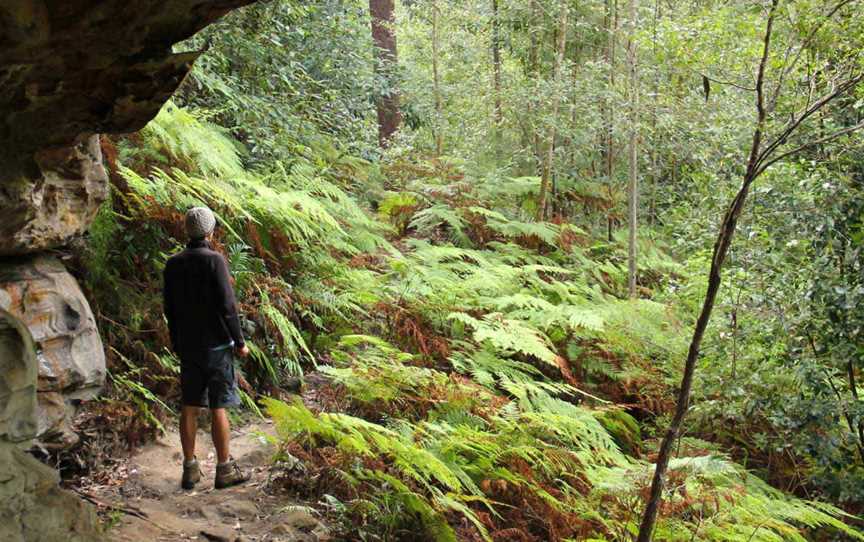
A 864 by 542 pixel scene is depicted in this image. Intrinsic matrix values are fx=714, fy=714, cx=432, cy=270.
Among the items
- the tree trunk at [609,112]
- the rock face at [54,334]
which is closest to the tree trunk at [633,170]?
the tree trunk at [609,112]

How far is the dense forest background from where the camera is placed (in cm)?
471

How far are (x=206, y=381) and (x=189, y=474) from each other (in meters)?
0.61

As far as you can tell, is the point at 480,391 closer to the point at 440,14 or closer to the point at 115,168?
the point at 115,168

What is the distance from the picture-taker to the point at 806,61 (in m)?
5.92

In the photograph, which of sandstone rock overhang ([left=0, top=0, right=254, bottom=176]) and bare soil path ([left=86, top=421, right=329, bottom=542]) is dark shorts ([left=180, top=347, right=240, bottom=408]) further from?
sandstone rock overhang ([left=0, top=0, right=254, bottom=176])

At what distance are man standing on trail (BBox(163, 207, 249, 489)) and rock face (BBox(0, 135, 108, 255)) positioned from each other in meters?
0.65

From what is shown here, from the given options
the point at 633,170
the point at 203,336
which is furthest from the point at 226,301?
the point at 633,170

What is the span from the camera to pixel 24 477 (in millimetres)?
3180

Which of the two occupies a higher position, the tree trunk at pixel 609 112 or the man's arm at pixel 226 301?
the tree trunk at pixel 609 112

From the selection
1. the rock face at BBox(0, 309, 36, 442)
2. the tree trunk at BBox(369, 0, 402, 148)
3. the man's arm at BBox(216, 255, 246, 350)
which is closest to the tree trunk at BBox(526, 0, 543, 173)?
the tree trunk at BBox(369, 0, 402, 148)

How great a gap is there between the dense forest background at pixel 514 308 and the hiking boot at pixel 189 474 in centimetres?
56

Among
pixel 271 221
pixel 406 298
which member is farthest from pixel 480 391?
pixel 271 221

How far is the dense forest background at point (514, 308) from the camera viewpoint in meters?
4.71

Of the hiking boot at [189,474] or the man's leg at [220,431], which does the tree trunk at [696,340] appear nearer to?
the man's leg at [220,431]
